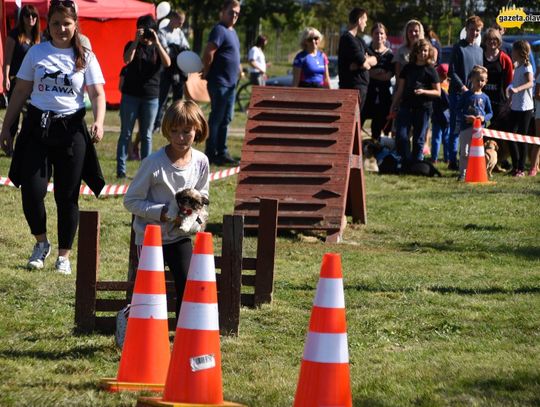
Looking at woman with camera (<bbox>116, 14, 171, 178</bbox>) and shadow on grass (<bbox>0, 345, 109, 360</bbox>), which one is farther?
woman with camera (<bbox>116, 14, 171, 178</bbox>)

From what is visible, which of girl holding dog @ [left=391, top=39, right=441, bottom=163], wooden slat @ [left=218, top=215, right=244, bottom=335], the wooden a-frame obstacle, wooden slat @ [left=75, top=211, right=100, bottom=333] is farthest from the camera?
girl holding dog @ [left=391, top=39, right=441, bottom=163]

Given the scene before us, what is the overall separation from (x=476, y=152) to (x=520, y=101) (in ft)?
5.52

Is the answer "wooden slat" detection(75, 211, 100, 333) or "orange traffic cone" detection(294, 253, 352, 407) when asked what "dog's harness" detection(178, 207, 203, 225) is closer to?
"wooden slat" detection(75, 211, 100, 333)

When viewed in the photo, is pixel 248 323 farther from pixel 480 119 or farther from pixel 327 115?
pixel 480 119

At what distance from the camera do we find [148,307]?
553cm

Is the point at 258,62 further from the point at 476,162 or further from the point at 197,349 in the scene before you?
the point at 197,349

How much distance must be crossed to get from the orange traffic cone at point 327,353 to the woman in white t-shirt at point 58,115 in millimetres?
3340

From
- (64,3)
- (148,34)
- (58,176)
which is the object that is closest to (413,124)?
(148,34)

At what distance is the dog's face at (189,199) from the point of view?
6.03 metres

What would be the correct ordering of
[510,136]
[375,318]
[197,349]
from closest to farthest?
[197,349] → [375,318] → [510,136]

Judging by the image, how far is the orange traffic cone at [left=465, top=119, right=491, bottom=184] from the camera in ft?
49.6

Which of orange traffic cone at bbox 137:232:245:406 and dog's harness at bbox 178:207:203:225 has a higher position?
dog's harness at bbox 178:207:203:225

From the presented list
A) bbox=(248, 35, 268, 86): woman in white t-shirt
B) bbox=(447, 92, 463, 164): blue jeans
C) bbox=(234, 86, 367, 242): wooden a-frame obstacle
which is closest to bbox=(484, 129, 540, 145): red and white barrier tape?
bbox=(447, 92, 463, 164): blue jeans

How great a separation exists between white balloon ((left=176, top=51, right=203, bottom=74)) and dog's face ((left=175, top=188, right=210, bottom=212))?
A: 1132 cm
